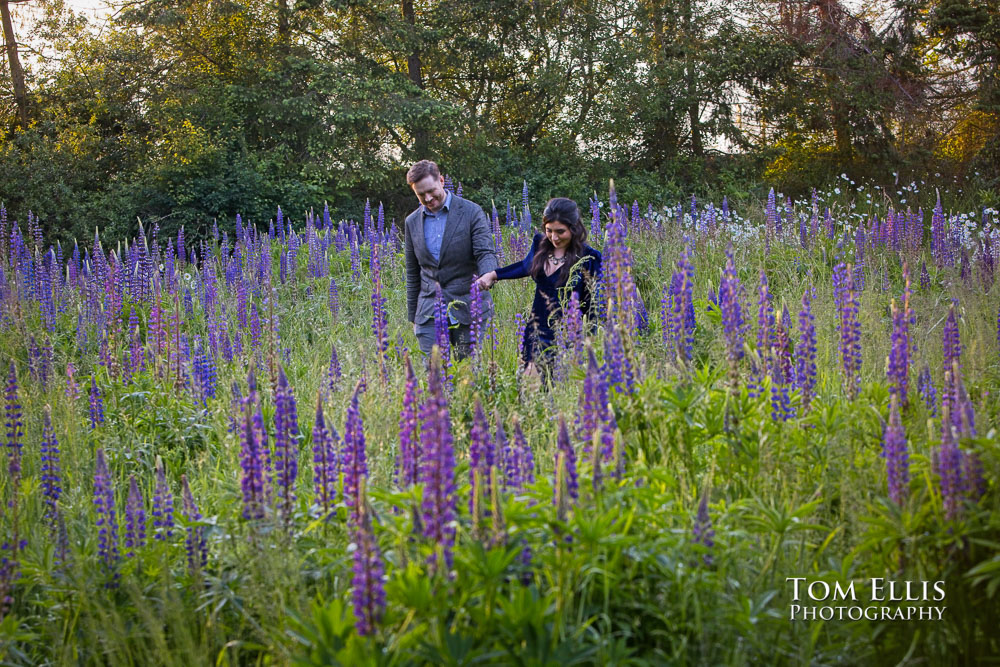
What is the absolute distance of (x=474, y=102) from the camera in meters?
22.0

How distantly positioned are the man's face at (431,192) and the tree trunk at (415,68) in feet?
43.5

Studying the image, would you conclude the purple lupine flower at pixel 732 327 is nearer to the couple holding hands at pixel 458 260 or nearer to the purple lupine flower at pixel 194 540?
the couple holding hands at pixel 458 260

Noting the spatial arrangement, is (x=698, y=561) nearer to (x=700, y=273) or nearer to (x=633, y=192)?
(x=700, y=273)

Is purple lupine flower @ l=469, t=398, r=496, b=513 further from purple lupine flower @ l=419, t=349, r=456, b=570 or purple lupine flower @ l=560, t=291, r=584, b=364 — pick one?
purple lupine flower @ l=560, t=291, r=584, b=364

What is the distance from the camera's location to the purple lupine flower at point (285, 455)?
3025 mm

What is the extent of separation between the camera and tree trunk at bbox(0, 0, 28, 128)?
1856cm

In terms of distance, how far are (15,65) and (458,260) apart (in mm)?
17129

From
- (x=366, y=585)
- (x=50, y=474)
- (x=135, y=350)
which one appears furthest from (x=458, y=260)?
(x=366, y=585)

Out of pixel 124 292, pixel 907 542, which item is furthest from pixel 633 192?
pixel 907 542

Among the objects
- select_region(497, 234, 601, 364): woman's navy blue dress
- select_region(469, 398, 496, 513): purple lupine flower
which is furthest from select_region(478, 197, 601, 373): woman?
select_region(469, 398, 496, 513): purple lupine flower

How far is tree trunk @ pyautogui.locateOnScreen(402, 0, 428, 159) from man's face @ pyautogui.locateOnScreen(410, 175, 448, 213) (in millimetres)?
13245

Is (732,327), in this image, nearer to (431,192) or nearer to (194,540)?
(194,540)

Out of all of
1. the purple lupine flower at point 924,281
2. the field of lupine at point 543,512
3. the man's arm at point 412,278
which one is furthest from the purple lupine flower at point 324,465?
the purple lupine flower at point 924,281

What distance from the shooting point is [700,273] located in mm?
8391
